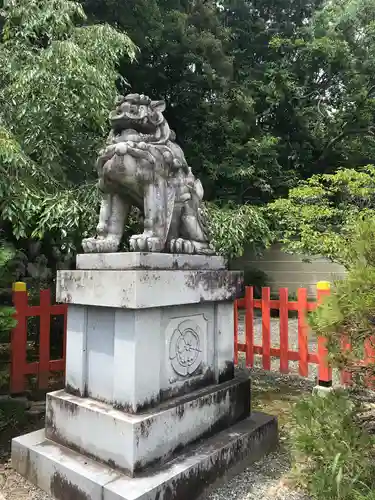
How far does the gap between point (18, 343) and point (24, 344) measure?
0.19 ft

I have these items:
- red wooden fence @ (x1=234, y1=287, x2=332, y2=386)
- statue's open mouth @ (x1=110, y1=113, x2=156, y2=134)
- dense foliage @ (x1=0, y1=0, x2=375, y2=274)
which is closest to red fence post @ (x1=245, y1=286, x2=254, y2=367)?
red wooden fence @ (x1=234, y1=287, x2=332, y2=386)

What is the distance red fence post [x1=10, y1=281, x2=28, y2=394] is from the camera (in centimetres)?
375

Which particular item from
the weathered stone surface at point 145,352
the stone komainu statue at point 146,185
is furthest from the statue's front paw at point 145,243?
the weathered stone surface at point 145,352

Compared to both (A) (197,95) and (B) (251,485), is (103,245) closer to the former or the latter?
(B) (251,485)

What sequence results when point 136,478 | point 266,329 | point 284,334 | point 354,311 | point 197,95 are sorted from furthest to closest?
point 197,95 < point 266,329 < point 284,334 < point 136,478 < point 354,311

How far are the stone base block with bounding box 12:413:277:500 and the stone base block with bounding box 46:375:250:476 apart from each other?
0.18 feet

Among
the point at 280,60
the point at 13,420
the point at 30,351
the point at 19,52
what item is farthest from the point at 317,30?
the point at 13,420

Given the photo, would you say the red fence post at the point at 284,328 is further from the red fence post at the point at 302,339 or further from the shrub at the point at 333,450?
the shrub at the point at 333,450

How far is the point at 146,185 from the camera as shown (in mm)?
2611

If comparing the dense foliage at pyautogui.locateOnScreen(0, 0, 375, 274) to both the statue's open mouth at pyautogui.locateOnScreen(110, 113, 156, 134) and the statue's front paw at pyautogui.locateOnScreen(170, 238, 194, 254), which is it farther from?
the statue's front paw at pyautogui.locateOnScreen(170, 238, 194, 254)

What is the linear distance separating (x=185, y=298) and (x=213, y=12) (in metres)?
9.74

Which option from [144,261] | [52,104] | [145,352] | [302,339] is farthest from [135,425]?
[52,104]

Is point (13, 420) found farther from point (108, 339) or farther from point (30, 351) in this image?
point (30, 351)

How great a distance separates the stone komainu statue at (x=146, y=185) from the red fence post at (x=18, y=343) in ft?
4.90
